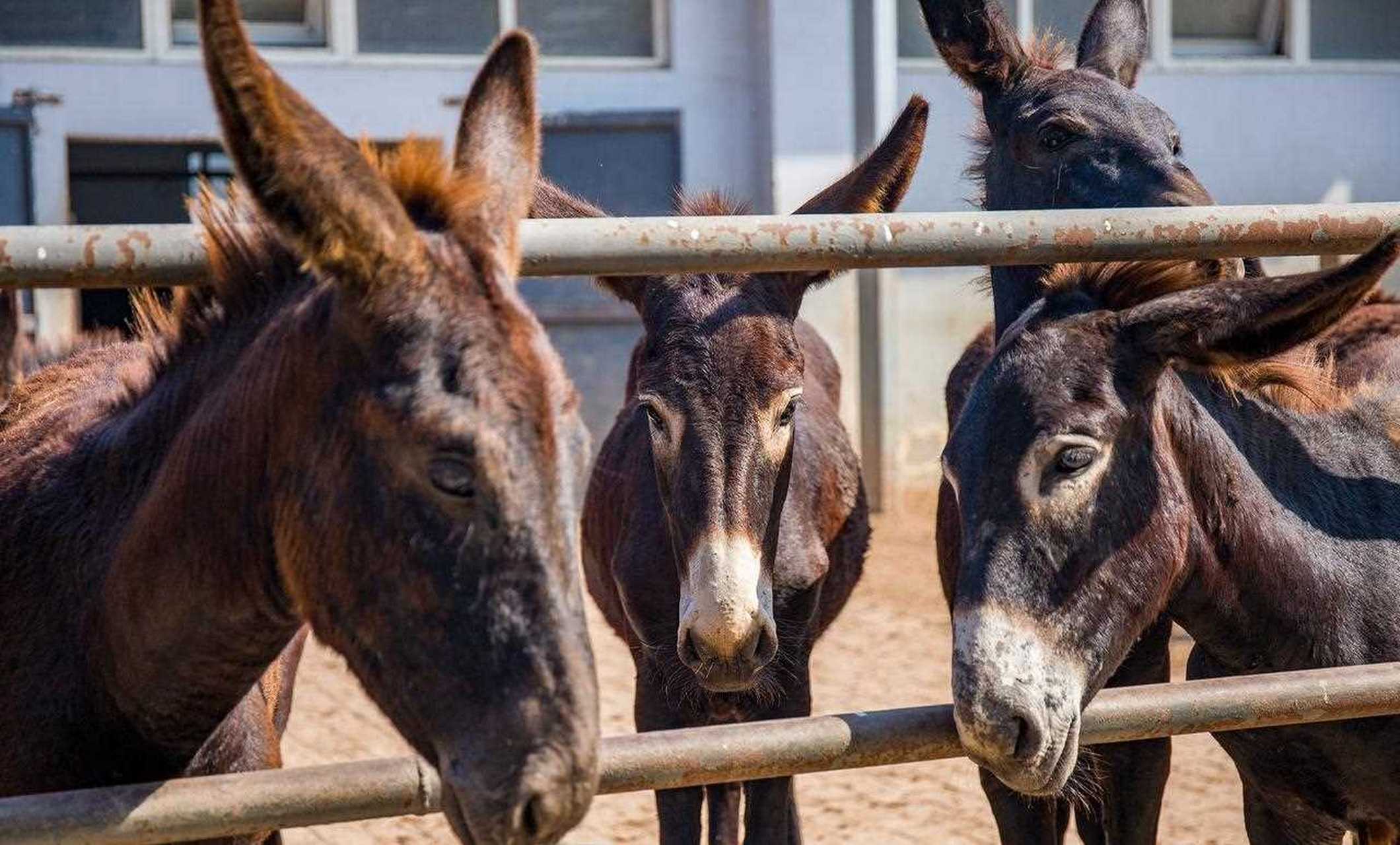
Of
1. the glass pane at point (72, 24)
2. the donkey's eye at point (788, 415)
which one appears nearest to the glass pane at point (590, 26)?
the glass pane at point (72, 24)

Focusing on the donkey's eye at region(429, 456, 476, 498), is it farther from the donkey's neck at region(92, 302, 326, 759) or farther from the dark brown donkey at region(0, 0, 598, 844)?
the donkey's neck at region(92, 302, 326, 759)

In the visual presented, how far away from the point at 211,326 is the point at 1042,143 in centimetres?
249

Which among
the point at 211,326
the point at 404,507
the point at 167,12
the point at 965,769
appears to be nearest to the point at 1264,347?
the point at 404,507

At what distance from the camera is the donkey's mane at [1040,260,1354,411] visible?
2.90 m

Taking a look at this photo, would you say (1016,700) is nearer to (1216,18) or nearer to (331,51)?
(331,51)

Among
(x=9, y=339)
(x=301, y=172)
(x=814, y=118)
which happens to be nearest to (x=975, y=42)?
(x=301, y=172)

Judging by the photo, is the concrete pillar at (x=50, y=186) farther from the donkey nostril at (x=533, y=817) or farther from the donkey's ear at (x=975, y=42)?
the donkey nostril at (x=533, y=817)

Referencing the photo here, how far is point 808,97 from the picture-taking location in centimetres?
1114

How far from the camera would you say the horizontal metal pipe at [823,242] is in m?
2.08

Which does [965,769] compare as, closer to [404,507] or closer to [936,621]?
[936,621]

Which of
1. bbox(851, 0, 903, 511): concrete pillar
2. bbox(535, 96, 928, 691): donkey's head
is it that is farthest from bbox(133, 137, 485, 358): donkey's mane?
bbox(851, 0, 903, 511): concrete pillar

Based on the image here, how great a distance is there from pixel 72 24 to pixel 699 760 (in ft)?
32.0

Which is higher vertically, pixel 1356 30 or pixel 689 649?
pixel 1356 30

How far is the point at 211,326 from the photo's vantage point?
2.33 metres
